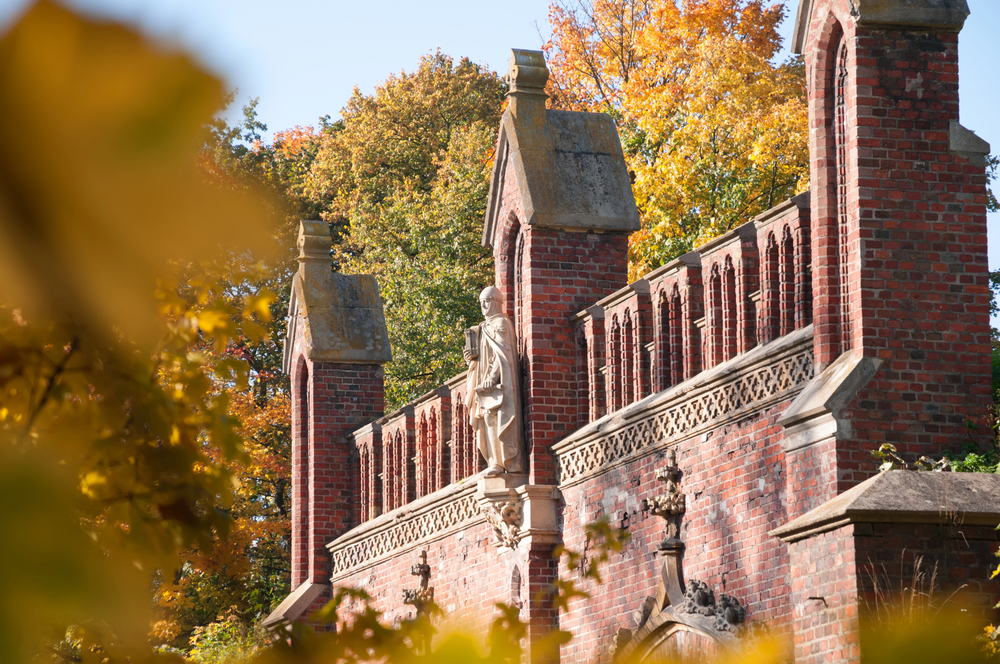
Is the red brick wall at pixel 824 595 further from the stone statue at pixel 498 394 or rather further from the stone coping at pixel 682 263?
the stone statue at pixel 498 394

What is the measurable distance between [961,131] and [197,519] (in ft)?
25.7

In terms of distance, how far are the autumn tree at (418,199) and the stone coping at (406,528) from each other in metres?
8.96

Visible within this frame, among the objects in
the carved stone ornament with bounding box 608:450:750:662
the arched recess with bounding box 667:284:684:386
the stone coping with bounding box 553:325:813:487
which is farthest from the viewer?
the arched recess with bounding box 667:284:684:386

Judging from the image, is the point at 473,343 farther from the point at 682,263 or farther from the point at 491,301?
the point at 682,263

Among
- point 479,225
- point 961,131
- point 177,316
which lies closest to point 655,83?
point 479,225

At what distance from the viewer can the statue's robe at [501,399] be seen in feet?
44.5

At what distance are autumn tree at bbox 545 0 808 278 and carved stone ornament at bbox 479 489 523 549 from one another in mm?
10577

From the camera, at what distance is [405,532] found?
57.1 feet

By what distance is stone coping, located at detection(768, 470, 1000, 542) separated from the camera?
754 cm

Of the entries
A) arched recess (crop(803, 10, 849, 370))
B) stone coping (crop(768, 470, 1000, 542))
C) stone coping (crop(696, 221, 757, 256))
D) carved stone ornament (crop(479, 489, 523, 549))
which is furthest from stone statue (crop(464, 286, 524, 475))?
stone coping (crop(768, 470, 1000, 542))

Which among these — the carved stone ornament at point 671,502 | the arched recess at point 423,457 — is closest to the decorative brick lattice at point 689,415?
the carved stone ornament at point 671,502

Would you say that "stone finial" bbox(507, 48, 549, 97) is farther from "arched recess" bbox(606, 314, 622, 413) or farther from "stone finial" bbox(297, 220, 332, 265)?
"stone finial" bbox(297, 220, 332, 265)

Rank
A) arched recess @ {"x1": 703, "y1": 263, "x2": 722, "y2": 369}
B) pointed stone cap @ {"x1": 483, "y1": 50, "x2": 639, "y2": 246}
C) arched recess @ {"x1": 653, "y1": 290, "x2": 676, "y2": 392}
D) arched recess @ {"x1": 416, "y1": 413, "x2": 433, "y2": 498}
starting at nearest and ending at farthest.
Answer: arched recess @ {"x1": 703, "y1": 263, "x2": 722, "y2": 369}
arched recess @ {"x1": 653, "y1": 290, "x2": 676, "y2": 392}
pointed stone cap @ {"x1": 483, "y1": 50, "x2": 639, "y2": 246}
arched recess @ {"x1": 416, "y1": 413, "x2": 433, "y2": 498}

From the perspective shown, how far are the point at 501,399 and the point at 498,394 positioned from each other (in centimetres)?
7
